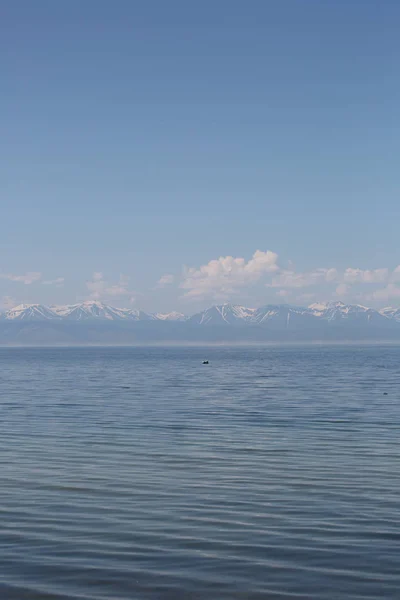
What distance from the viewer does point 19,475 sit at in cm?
2212

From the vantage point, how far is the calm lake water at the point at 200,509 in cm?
1262

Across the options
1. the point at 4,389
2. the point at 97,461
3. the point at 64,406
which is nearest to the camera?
the point at 97,461

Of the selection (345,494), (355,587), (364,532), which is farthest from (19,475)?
(355,587)

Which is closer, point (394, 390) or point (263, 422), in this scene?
point (263, 422)

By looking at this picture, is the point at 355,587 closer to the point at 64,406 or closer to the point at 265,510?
the point at 265,510

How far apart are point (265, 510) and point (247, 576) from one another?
15.7 feet

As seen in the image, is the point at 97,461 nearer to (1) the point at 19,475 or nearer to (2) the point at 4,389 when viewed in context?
(1) the point at 19,475

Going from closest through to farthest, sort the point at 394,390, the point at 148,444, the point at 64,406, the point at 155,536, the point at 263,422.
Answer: the point at 155,536 → the point at 148,444 → the point at 263,422 → the point at 64,406 → the point at 394,390

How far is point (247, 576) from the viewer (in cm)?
1287

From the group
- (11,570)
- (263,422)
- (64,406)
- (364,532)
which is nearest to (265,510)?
(364,532)

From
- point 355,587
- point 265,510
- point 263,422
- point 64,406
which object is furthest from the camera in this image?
point 64,406

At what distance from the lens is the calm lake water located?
12.6 metres

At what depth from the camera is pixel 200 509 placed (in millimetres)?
17734

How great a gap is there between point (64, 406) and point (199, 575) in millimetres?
36100
